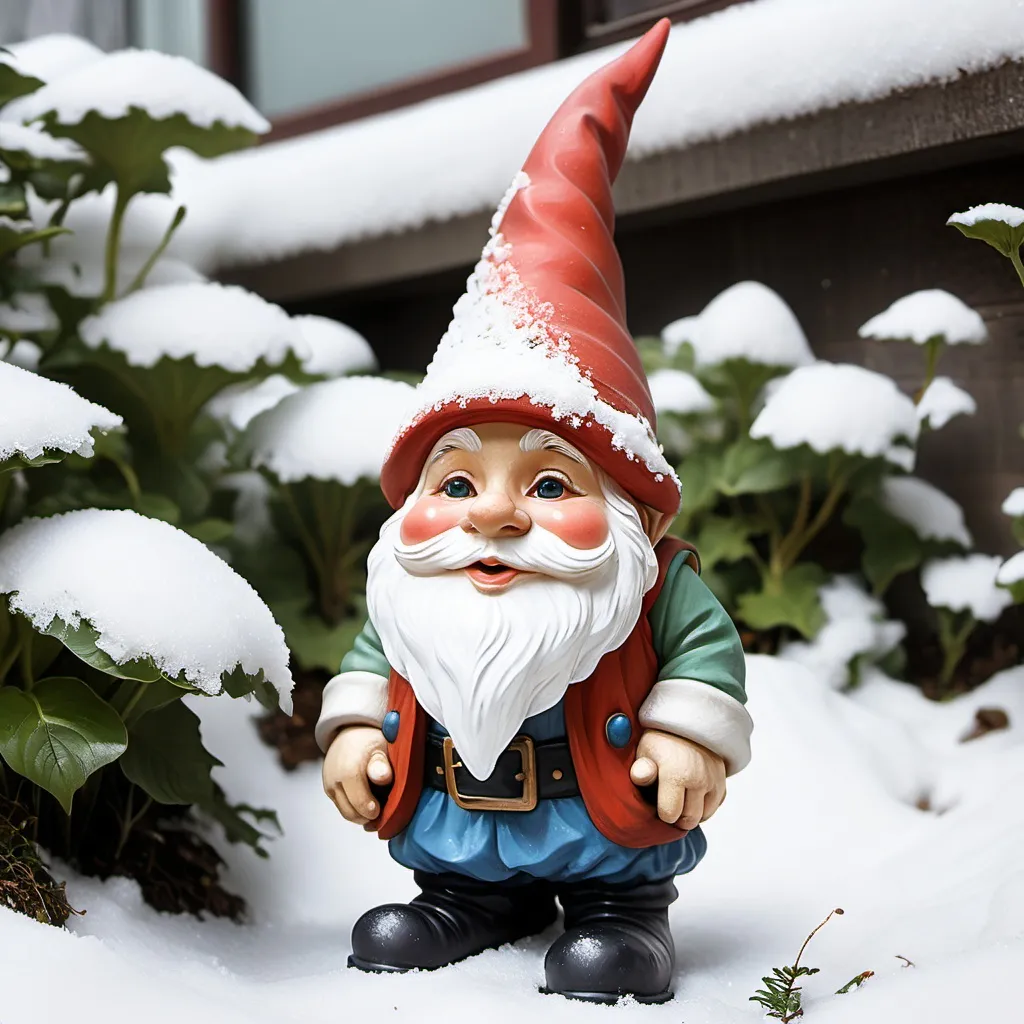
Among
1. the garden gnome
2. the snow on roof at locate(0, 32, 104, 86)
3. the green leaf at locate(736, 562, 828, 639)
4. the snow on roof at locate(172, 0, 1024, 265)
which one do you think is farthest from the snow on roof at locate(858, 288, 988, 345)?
the snow on roof at locate(0, 32, 104, 86)

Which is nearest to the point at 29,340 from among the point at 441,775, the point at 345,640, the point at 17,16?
the point at 345,640

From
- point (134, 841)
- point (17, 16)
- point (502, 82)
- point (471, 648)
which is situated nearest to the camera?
point (471, 648)

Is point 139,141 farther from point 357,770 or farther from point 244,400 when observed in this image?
point 357,770

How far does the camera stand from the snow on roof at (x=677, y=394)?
2266 millimetres

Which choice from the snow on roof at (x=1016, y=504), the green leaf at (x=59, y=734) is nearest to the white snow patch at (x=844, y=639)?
the snow on roof at (x=1016, y=504)

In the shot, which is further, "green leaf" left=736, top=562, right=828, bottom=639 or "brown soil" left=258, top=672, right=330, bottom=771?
"green leaf" left=736, top=562, right=828, bottom=639

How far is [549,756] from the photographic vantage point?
4.31 feet

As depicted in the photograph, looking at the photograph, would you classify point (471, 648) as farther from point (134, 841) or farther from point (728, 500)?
point (728, 500)

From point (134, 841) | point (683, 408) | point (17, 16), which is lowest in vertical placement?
point (134, 841)

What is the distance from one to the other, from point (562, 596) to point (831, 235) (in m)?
1.39

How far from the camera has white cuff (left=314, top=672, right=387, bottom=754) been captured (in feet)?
4.58

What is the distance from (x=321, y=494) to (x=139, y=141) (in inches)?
28.4

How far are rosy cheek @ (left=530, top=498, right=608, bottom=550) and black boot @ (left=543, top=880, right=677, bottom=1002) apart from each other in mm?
399

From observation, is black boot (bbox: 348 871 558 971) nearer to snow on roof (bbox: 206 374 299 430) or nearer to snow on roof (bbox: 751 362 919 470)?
snow on roof (bbox: 751 362 919 470)
